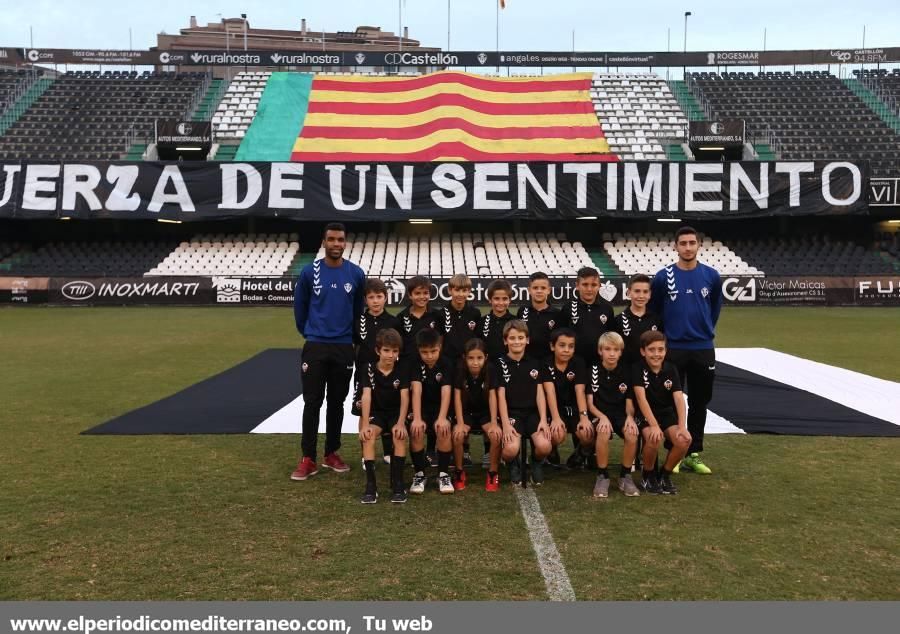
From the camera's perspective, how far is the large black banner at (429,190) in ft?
86.9

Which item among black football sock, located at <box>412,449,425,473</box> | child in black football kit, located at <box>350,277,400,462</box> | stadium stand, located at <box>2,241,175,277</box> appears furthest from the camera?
stadium stand, located at <box>2,241,175,277</box>

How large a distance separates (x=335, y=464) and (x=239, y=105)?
34.1 metres

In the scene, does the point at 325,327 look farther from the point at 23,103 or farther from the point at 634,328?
the point at 23,103

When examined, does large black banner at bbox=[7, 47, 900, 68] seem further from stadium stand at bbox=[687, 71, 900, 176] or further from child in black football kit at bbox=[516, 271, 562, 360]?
child in black football kit at bbox=[516, 271, 562, 360]

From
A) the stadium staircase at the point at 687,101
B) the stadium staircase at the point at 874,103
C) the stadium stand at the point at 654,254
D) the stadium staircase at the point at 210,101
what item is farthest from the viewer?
the stadium staircase at the point at 687,101

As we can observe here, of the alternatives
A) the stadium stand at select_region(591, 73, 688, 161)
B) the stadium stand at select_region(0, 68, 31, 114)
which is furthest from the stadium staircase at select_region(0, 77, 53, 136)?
the stadium stand at select_region(591, 73, 688, 161)

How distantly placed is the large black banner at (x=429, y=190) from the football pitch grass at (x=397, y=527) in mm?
20051

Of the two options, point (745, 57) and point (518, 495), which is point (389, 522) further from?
point (745, 57)

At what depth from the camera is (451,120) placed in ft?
109

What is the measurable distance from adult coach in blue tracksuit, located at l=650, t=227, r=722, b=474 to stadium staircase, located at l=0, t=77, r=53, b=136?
37.2 meters

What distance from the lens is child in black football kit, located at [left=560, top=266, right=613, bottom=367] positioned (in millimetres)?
5871

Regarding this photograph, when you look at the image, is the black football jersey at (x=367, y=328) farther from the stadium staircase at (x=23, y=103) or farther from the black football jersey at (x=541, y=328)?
the stadium staircase at (x=23, y=103)

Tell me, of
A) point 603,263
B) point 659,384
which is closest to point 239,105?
point 603,263

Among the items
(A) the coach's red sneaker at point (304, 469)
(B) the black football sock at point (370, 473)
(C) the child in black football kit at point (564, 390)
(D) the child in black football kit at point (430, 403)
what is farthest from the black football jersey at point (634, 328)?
(A) the coach's red sneaker at point (304, 469)
